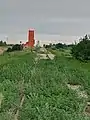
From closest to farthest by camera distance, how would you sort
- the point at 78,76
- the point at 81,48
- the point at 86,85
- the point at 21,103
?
1. the point at 21,103
2. the point at 86,85
3. the point at 78,76
4. the point at 81,48

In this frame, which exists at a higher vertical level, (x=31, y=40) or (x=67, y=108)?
(x=31, y=40)

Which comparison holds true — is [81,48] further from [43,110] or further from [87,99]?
[43,110]

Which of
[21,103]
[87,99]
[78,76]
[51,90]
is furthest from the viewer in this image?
[78,76]

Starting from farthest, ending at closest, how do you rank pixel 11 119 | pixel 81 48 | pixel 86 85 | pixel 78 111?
1. pixel 81 48
2. pixel 86 85
3. pixel 78 111
4. pixel 11 119

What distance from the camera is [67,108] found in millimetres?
9164

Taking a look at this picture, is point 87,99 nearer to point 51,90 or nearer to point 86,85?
point 51,90

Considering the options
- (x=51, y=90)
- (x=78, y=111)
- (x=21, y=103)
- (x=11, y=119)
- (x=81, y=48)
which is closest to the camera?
(x=11, y=119)

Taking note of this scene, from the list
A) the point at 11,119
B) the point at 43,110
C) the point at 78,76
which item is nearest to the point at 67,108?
the point at 43,110

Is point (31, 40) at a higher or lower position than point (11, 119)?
higher

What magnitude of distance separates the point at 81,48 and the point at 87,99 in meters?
23.9

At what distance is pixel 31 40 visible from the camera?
12.1 meters

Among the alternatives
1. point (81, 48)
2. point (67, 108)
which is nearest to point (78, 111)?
point (67, 108)

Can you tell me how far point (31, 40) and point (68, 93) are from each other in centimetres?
193

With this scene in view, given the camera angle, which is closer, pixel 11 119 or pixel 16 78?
pixel 11 119
